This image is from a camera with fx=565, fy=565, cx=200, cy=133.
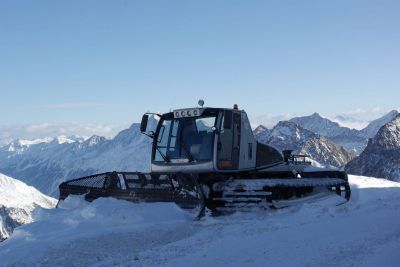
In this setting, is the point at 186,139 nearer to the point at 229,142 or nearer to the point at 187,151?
the point at 187,151

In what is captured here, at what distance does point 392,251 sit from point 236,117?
803cm

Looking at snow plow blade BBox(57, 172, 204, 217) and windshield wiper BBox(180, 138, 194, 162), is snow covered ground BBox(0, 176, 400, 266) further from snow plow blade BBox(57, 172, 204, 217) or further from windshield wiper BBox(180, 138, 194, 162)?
windshield wiper BBox(180, 138, 194, 162)

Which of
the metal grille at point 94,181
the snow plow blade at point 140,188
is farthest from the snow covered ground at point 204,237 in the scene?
the metal grille at point 94,181

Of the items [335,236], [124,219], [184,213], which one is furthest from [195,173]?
[335,236]

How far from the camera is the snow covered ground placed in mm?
9023

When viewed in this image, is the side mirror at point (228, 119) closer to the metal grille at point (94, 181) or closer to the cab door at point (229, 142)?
the cab door at point (229, 142)

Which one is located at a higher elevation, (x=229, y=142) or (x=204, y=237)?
(x=229, y=142)

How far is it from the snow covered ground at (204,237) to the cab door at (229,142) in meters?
2.03

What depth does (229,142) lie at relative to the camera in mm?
16219

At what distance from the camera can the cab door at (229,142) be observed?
51.9 feet

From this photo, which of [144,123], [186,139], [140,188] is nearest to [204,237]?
[140,188]

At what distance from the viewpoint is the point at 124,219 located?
13.0 metres

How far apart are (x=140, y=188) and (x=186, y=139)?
2125mm

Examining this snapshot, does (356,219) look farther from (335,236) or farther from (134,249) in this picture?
(134,249)
